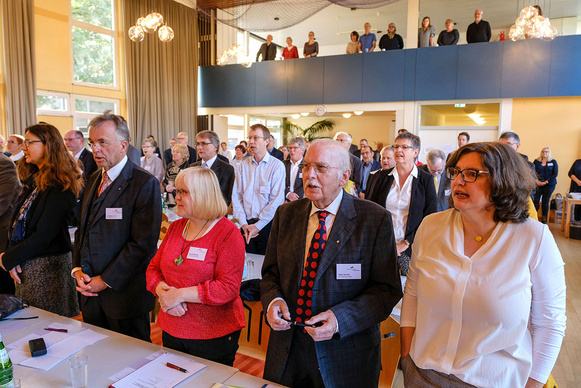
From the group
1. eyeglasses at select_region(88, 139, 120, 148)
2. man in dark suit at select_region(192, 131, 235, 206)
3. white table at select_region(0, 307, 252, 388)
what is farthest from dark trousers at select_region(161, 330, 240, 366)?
man in dark suit at select_region(192, 131, 235, 206)

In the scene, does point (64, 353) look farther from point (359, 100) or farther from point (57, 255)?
point (359, 100)

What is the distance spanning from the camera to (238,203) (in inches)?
166

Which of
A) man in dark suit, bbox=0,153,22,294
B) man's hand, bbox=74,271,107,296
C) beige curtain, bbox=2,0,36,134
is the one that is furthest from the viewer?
beige curtain, bbox=2,0,36,134

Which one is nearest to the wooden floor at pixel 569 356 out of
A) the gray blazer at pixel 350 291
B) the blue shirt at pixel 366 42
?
the gray blazer at pixel 350 291

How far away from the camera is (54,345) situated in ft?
5.59

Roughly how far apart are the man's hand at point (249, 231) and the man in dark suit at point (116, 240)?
156 cm

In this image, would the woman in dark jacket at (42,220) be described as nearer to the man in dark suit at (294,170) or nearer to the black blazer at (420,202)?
the black blazer at (420,202)

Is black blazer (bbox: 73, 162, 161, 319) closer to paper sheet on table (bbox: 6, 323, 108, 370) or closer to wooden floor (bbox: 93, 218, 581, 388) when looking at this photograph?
paper sheet on table (bbox: 6, 323, 108, 370)

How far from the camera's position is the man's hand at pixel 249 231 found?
379 centimetres

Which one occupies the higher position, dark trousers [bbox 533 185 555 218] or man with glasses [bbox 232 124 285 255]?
man with glasses [bbox 232 124 285 255]

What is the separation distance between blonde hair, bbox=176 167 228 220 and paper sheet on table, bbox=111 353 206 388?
652 millimetres

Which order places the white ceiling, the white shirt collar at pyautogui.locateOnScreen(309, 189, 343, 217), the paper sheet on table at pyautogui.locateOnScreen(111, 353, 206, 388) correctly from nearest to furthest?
the paper sheet on table at pyautogui.locateOnScreen(111, 353, 206, 388), the white shirt collar at pyautogui.locateOnScreen(309, 189, 343, 217), the white ceiling

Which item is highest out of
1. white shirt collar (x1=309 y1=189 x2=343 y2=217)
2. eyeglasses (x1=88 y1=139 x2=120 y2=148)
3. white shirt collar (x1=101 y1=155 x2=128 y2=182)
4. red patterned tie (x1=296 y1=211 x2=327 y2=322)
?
eyeglasses (x1=88 y1=139 x2=120 y2=148)

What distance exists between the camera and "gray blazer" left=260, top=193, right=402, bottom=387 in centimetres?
156
